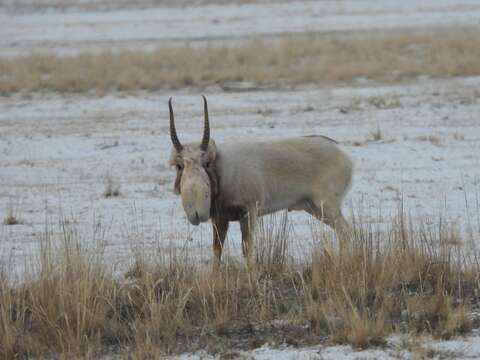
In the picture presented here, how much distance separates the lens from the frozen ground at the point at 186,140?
10758 millimetres

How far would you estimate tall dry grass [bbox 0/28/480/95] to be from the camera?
21.5 m

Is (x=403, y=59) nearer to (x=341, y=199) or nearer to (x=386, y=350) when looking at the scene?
(x=341, y=199)

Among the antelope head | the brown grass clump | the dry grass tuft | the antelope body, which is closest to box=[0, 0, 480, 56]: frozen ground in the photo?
the dry grass tuft

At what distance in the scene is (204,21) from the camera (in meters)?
37.0

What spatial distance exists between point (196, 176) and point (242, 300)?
1066 millimetres

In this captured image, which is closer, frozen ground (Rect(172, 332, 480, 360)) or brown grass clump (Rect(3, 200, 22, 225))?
frozen ground (Rect(172, 332, 480, 360))

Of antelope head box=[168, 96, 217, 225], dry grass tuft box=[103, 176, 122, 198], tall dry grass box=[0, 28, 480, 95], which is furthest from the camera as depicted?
tall dry grass box=[0, 28, 480, 95]

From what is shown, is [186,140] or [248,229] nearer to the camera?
[248,229]

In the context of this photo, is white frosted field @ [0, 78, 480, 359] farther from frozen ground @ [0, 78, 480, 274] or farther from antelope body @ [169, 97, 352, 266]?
antelope body @ [169, 97, 352, 266]

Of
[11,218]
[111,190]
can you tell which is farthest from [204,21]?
[11,218]

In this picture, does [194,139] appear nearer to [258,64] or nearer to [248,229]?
[248,229]

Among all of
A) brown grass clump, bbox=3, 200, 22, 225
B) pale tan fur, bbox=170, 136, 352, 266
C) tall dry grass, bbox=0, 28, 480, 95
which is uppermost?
tall dry grass, bbox=0, 28, 480, 95

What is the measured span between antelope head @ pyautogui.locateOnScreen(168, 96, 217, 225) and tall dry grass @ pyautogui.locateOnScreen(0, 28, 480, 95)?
12.9m

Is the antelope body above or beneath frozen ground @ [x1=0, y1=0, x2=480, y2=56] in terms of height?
beneath
